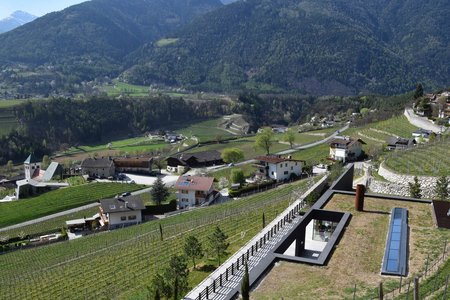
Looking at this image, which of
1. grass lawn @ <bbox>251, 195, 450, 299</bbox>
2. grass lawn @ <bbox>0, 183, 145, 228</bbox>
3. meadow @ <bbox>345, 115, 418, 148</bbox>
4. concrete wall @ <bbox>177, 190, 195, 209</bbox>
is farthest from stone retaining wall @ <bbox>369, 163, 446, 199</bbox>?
grass lawn @ <bbox>0, 183, 145, 228</bbox>

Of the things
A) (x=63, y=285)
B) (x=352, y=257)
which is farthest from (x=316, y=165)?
(x=352, y=257)

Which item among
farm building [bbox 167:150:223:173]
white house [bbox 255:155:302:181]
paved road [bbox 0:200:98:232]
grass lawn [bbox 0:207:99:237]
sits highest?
white house [bbox 255:155:302:181]

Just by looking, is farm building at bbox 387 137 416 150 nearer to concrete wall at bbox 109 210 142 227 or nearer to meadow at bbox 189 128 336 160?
meadow at bbox 189 128 336 160

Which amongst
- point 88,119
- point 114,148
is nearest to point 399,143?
point 114,148

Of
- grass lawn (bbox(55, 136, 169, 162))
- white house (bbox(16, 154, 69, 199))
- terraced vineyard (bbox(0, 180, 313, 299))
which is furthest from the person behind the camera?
grass lawn (bbox(55, 136, 169, 162))

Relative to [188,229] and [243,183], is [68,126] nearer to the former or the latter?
[243,183]

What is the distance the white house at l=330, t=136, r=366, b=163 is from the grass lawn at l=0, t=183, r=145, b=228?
30.5 metres

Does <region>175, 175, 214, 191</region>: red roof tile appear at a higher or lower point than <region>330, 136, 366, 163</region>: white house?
lower

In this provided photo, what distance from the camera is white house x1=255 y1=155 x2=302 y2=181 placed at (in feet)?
190

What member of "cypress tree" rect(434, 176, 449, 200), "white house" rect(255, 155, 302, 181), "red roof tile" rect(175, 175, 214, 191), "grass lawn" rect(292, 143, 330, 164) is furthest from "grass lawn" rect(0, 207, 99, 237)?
"cypress tree" rect(434, 176, 449, 200)

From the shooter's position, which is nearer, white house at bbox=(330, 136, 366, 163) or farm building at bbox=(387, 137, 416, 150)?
farm building at bbox=(387, 137, 416, 150)

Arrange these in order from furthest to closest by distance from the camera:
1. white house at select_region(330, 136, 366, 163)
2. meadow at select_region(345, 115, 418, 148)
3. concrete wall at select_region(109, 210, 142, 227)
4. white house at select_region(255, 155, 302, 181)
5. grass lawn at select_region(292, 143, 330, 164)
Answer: meadow at select_region(345, 115, 418, 148) → grass lawn at select_region(292, 143, 330, 164) → white house at select_region(330, 136, 366, 163) → white house at select_region(255, 155, 302, 181) → concrete wall at select_region(109, 210, 142, 227)

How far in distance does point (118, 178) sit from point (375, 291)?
65416mm

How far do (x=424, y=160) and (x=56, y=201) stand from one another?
1810 inches
